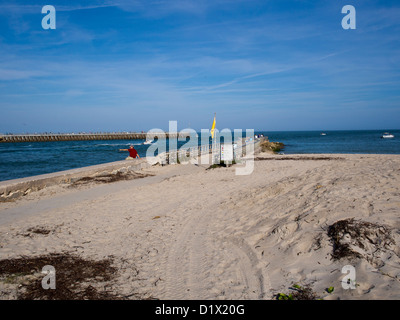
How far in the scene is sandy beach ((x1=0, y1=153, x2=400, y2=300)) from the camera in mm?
3633

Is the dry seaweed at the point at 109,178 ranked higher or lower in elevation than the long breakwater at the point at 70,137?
lower

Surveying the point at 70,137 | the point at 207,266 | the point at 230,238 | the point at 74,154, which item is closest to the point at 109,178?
the point at 230,238

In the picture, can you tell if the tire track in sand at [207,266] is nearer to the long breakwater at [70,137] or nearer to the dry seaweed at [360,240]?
the dry seaweed at [360,240]

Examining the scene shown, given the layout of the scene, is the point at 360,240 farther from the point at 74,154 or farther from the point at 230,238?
the point at 74,154

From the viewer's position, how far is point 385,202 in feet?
17.0

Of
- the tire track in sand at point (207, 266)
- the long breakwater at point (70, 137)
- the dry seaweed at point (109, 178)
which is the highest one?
the long breakwater at point (70, 137)

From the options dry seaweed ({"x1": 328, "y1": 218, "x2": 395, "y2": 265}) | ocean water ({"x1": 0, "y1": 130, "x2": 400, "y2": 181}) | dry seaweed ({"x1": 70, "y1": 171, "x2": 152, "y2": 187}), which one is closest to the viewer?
dry seaweed ({"x1": 328, "y1": 218, "x2": 395, "y2": 265})

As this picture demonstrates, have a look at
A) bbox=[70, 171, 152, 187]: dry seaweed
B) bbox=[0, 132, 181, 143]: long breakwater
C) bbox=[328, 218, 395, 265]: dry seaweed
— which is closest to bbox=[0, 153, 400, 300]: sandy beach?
bbox=[328, 218, 395, 265]: dry seaweed

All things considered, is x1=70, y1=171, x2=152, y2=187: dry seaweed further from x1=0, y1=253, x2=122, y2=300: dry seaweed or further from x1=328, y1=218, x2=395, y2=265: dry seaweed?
x1=328, y1=218, x2=395, y2=265: dry seaweed

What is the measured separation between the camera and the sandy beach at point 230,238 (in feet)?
11.9

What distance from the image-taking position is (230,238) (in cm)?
545

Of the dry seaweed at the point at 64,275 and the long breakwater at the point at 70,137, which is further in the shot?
the long breakwater at the point at 70,137

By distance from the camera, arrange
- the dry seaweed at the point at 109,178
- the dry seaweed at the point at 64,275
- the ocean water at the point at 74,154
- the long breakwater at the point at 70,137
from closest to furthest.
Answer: the dry seaweed at the point at 64,275 < the dry seaweed at the point at 109,178 < the ocean water at the point at 74,154 < the long breakwater at the point at 70,137

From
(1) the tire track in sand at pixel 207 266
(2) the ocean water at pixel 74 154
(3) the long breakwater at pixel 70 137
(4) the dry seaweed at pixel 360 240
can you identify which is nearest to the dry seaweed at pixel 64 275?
(1) the tire track in sand at pixel 207 266
